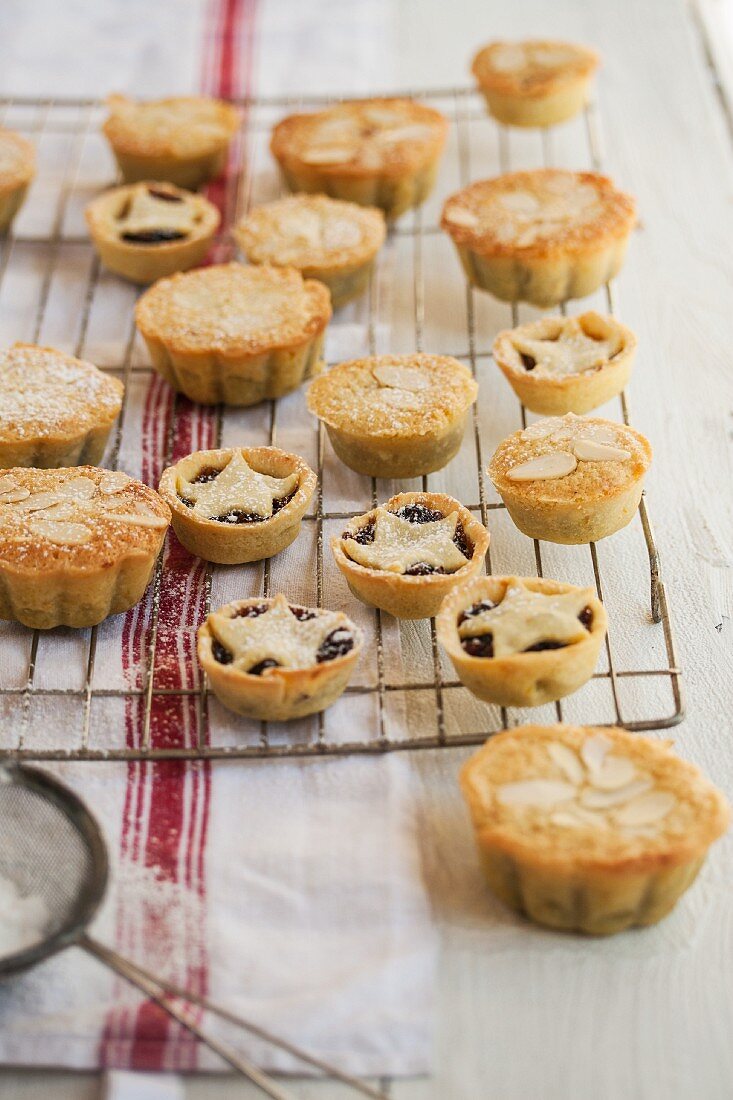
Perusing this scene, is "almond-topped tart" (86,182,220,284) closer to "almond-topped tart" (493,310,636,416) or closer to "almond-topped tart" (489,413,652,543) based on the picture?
"almond-topped tart" (493,310,636,416)

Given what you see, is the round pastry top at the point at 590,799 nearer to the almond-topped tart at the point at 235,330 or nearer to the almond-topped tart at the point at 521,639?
the almond-topped tart at the point at 521,639

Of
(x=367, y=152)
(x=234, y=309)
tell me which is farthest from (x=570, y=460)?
(x=367, y=152)

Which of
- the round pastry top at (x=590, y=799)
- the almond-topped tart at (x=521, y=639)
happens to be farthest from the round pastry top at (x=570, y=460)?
the round pastry top at (x=590, y=799)

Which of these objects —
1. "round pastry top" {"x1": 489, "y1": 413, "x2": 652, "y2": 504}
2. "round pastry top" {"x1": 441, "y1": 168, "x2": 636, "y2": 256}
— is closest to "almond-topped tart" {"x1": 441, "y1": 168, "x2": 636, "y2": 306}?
"round pastry top" {"x1": 441, "y1": 168, "x2": 636, "y2": 256}

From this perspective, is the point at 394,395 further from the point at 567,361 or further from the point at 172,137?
the point at 172,137

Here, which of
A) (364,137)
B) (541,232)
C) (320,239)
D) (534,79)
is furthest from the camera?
(534,79)

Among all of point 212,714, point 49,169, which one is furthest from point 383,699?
point 49,169
